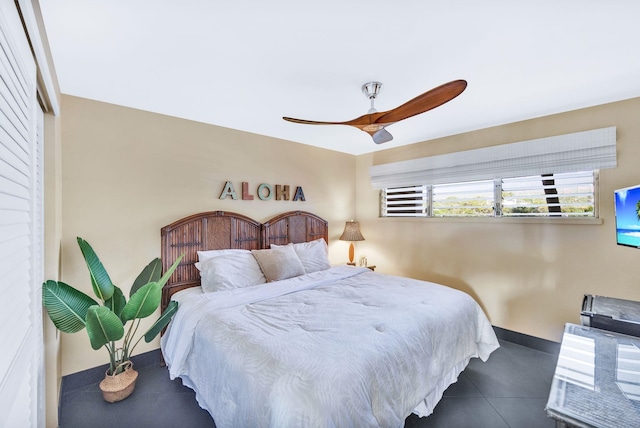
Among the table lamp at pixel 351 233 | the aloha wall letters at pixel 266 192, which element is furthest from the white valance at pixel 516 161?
the aloha wall letters at pixel 266 192

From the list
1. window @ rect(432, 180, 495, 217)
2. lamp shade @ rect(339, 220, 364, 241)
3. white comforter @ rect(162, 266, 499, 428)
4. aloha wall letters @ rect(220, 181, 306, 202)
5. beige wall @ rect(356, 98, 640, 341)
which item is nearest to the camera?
white comforter @ rect(162, 266, 499, 428)

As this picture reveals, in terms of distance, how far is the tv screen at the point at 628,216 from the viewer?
1.82 metres

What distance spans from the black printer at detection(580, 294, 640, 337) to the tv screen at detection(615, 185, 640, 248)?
44 cm

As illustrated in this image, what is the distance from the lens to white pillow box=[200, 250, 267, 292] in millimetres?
2484

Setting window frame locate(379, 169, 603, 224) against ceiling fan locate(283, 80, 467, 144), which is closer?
ceiling fan locate(283, 80, 467, 144)

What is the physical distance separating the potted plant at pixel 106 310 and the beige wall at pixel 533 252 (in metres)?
3.07

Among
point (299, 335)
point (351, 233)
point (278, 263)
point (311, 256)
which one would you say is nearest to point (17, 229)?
point (299, 335)

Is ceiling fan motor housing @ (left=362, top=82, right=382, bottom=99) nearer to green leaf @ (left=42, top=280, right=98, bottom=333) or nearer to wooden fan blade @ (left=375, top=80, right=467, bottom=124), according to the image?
wooden fan blade @ (left=375, top=80, right=467, bottom=124)

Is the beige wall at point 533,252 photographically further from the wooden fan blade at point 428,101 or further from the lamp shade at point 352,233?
the wooden fan blade at point 428,101

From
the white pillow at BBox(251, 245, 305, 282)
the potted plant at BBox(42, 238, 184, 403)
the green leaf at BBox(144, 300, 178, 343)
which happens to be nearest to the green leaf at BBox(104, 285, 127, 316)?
the potted plant at BBox(42, 238, 184, 403)

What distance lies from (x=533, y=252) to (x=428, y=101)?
2215mm

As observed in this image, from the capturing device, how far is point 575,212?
264cm

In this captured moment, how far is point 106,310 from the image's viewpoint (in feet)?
5.49

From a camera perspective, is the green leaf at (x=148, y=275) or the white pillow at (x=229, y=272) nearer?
the green leaf at (x=148, y=275)
